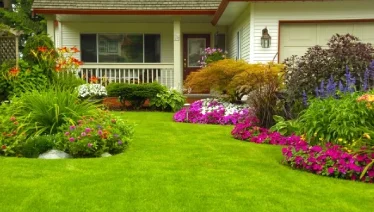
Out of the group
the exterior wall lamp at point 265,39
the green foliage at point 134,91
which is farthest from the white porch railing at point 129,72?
the exterior wall lamp at point 265,39

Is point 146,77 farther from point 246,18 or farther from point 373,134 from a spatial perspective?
point 373,134

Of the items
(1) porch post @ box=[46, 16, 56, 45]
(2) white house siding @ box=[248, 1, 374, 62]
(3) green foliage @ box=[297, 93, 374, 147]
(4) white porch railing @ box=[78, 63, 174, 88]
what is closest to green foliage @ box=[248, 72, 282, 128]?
(3) green foliage @ box=[297, 93, 374, 147]

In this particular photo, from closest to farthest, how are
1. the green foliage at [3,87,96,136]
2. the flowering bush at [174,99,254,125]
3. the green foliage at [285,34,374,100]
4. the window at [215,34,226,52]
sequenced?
1. the green foliage at [3,87,96,136]
2. the green foliage at [285,34,374,100]
3. the flowering bush at [174,99,254,125]
4. the window at [215,34,226,52]

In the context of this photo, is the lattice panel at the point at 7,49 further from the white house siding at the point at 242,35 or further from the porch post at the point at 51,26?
the white house siding at the point at 242,35

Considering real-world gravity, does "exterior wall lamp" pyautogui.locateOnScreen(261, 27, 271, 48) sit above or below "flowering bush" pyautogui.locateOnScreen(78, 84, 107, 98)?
above

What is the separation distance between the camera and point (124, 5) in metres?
15.6

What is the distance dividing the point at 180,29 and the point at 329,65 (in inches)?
355

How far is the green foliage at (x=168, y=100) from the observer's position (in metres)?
13.6

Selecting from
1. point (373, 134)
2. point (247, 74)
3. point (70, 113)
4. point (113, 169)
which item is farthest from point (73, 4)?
point (373, 134)

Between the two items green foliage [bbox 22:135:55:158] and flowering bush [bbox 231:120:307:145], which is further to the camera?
flowering bush [bbox 231:120:307:145]

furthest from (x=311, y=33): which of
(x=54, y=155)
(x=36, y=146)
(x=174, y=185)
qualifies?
(x=174, y=185)

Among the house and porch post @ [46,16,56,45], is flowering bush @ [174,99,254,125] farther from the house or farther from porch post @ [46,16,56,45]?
porch post @ [46,16,56,45]

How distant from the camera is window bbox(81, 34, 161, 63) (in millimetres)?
17406

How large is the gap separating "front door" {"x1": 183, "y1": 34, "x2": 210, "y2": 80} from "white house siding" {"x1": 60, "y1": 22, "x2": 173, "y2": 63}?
0.80 metres
